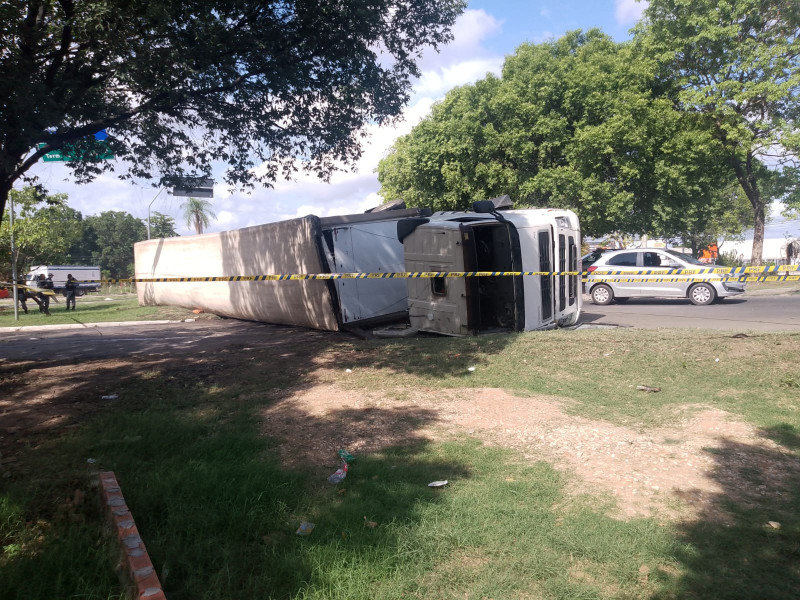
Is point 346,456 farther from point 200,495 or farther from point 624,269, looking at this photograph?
point 624,269

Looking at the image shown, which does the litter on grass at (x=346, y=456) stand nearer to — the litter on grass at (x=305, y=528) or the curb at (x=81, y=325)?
the litter on grass at (x=305, y=528)

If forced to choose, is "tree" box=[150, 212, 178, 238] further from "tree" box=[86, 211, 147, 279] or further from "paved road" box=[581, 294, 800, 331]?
"paved road" box=[581, 294, 800, 331]

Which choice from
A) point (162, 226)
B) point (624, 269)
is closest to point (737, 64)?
point (624, 269)

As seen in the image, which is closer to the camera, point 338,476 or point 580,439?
point 338,476

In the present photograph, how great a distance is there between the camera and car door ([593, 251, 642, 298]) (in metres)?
17.3

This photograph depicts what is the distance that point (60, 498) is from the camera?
153 inches

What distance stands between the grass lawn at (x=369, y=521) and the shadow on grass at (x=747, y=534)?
0.04 ft

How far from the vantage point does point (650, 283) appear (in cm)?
1709

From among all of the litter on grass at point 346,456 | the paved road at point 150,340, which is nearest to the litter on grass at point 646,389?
the litter on grass at point 346,456

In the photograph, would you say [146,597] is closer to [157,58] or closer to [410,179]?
[157,58]

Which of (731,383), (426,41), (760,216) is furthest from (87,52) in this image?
(760,216)

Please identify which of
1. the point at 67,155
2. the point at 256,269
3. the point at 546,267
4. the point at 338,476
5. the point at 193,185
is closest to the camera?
the point at 338,476

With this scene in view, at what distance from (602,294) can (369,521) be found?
15636 mm

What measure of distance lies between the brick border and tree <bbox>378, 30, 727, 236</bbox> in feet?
67.0
